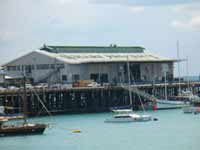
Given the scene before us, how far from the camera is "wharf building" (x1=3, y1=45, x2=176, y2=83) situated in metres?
138

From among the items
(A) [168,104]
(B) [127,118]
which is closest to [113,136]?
(B) [127,118]

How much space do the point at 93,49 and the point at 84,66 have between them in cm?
1077

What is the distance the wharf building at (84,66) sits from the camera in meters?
138

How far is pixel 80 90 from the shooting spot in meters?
127

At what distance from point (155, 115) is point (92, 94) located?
12.6 meters

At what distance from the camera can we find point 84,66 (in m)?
138

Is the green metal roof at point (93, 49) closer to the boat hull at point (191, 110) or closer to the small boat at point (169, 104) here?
the small boat at point (169, 104)

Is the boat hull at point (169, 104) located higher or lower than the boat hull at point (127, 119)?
higher

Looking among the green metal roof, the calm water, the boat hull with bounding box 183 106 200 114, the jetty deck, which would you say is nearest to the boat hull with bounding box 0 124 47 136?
the calm water

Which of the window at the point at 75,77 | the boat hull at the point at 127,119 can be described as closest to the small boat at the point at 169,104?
the window at the point at 75,77

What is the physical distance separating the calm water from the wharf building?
21.7 meters

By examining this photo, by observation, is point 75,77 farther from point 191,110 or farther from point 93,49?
point 191,110

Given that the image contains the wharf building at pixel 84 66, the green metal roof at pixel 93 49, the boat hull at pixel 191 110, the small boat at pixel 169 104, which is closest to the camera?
the boat hull at pixel 191 110

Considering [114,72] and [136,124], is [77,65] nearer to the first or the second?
[114,72]
